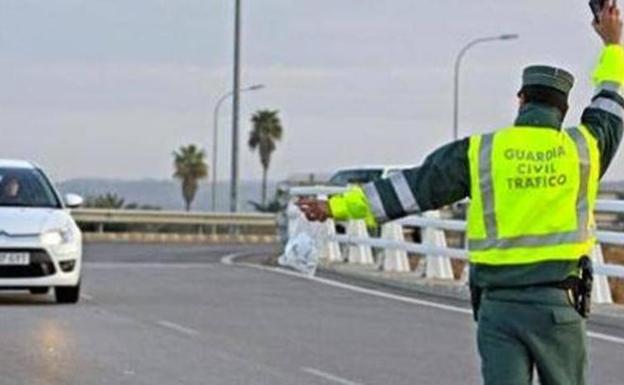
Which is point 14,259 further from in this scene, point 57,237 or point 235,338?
point 235,338

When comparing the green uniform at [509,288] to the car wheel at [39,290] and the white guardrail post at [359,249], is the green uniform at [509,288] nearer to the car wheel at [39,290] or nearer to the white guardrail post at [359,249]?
the car wheel at [39,290]

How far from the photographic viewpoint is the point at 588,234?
6992 millimetres

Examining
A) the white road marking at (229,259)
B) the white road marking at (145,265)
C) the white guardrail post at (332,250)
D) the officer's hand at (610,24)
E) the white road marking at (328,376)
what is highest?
the officer's hand at (610,24)

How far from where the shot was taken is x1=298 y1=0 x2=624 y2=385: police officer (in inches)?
270

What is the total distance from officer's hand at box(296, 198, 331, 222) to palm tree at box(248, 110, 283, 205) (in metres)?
99.1

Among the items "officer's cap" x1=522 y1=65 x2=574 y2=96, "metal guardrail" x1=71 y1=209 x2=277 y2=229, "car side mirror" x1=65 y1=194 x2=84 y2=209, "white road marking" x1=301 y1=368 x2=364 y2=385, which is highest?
"officer's cap" x1=522 y1=65 x2=574 y2=96

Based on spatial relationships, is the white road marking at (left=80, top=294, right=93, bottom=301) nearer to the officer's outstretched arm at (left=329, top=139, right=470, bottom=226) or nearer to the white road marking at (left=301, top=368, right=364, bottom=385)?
the white road marking at (left=301, top=368, right=364, bottom=385)

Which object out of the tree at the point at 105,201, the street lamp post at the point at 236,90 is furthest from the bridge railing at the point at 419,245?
the tree at the point at 105,201

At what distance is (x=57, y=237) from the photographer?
18.5 meters

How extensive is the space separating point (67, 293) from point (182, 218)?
91.7 ft

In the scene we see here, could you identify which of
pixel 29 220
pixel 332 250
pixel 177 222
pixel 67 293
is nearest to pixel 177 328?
pixel 67 293

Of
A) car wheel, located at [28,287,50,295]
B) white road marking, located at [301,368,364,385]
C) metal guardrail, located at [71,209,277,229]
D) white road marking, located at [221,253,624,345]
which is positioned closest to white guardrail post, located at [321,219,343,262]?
white road marking, located at [221,253,624,345]

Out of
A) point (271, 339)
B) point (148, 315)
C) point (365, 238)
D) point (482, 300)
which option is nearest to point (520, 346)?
point (482, 300)

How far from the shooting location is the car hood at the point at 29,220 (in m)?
18.3
